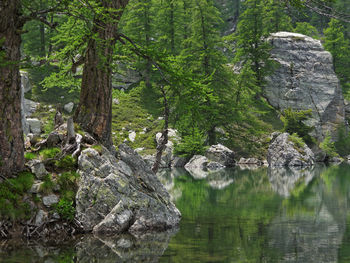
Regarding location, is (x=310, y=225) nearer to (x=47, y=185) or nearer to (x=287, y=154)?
(x=47, y=185)

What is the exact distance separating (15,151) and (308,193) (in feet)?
51.3

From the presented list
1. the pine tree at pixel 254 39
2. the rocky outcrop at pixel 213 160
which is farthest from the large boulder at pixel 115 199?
the pine tree at pixel 254 39

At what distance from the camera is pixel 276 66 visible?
202 ft

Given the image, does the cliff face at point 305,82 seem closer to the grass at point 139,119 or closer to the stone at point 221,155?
the grass at point 139,119

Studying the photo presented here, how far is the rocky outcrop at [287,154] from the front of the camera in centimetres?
4488

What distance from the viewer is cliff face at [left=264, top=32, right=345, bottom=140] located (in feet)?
197

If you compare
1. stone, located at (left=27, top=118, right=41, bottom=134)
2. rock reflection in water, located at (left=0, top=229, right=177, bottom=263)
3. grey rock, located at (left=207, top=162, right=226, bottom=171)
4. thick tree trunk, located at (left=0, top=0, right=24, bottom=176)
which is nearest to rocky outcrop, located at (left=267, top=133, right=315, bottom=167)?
grey rock, located at (left=207, top=162, right=226, bottom=171)

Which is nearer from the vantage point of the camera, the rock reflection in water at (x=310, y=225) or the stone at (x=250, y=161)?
the rock reflection in water at (x=310, y=225)

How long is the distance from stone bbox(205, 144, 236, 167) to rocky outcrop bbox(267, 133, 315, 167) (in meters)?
4.59

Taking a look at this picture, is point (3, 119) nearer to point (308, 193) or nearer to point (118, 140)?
point (308, 193)

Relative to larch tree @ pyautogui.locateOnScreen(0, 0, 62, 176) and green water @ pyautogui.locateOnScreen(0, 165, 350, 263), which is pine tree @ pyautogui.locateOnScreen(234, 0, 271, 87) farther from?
larch tree @ pyautogui.locateOnScreen(0, 0, 62, 176)

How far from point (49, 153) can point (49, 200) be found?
86.2 inches

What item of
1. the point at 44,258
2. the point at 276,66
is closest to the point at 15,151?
the point at 44,258

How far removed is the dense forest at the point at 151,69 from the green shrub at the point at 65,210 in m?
1.82
